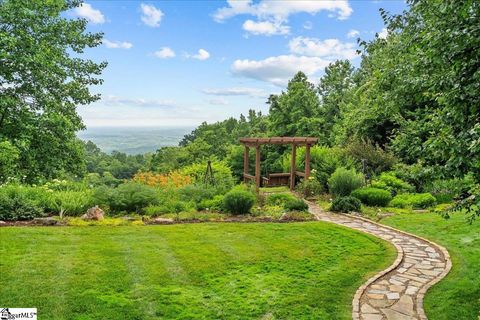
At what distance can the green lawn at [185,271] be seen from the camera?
13.1ft

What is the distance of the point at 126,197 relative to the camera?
887cm

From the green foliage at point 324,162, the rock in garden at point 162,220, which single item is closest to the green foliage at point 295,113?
the green foliage at point 324,162

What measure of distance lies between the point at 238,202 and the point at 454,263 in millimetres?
4795

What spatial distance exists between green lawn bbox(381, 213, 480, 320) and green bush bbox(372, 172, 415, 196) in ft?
6.79

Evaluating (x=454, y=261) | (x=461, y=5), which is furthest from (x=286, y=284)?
(x=461, y=5)

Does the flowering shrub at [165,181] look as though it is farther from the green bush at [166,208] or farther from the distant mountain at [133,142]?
the distant mountain at [133,142]

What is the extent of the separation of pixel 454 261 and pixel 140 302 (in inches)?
195

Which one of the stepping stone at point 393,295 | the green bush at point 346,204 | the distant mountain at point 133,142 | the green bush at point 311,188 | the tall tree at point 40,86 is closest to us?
the stepping stone at point 393,295

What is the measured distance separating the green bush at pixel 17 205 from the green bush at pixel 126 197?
1308 millimetres

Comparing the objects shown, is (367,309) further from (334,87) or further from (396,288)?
(334,87)

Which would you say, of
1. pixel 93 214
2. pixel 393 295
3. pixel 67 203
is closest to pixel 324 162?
pixel 93 214

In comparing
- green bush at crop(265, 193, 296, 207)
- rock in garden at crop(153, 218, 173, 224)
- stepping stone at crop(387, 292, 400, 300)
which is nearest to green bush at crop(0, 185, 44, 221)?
rock in garden at crop(153, 218, 173, 224)

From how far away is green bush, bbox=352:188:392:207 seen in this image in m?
10.5

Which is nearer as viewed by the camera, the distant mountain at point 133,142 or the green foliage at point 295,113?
the green foliage at point 295,113
